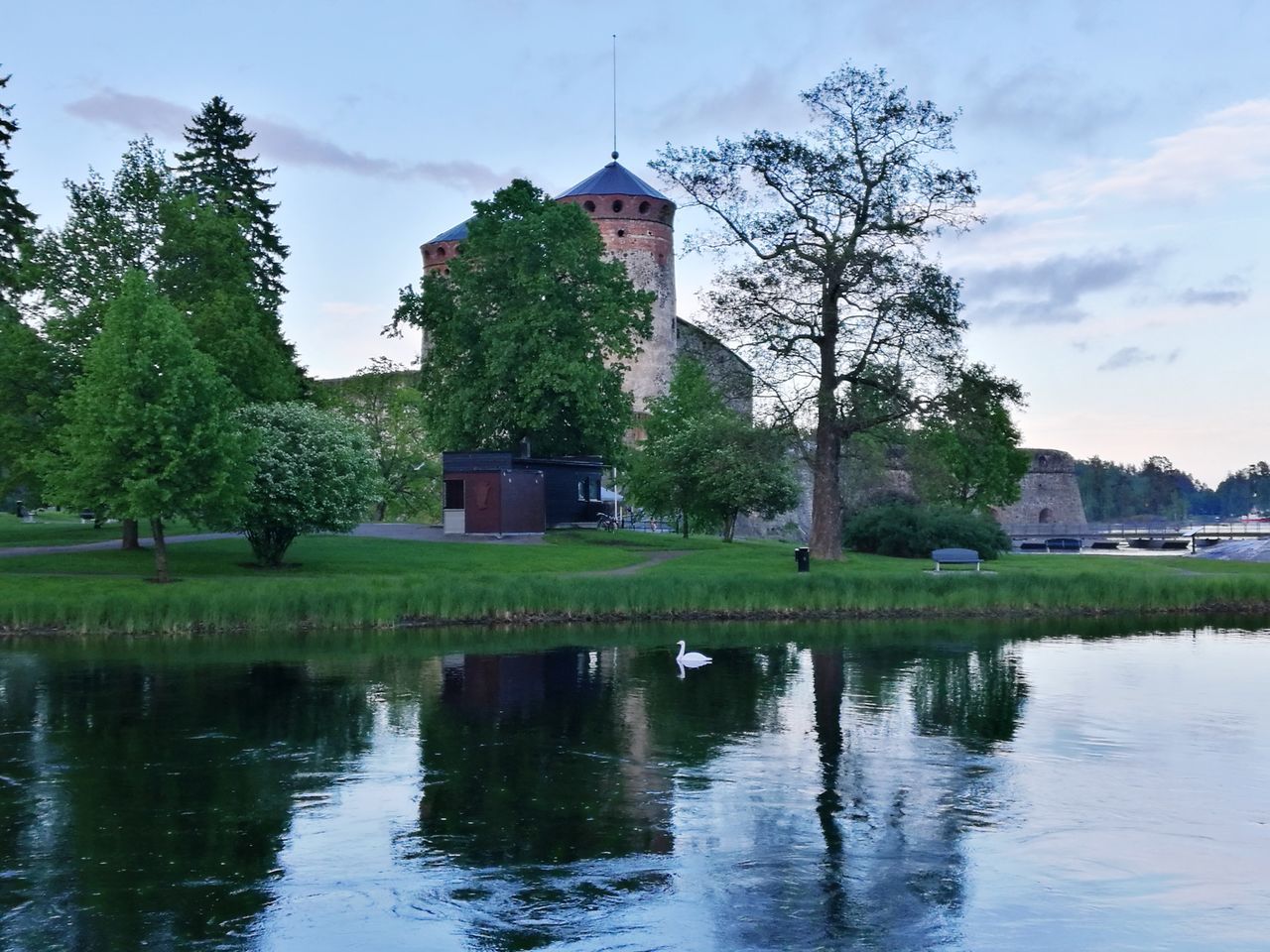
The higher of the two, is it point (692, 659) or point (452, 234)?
point (452, 234)

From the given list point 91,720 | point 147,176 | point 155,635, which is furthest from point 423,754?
point 147,176

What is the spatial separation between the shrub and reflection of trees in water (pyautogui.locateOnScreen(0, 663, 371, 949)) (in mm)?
35222

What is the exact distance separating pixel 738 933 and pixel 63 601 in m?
26.5

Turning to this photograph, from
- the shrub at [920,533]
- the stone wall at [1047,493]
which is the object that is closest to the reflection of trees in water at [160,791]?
the shrub at [920,533]

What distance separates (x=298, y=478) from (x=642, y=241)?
176 ft

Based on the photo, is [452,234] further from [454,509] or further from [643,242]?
[454,509]

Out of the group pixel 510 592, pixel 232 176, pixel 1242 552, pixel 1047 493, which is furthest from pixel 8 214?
pixel 1047 493

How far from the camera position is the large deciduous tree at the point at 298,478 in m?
41.6

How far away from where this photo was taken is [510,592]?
35.1m

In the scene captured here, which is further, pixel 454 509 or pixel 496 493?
pixel 454 509

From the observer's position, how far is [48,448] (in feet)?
137

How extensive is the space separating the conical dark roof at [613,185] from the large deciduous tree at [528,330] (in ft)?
100

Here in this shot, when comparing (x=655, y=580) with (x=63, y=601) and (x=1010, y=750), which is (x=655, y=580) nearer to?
(x=63, y=601)

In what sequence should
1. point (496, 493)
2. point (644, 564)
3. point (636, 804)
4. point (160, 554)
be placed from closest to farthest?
point (636, 804) < point (160, 554) < point (644, 564) < point (496, 493)
